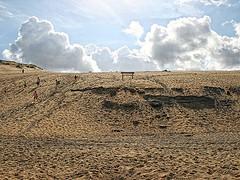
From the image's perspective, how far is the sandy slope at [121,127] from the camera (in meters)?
19.1

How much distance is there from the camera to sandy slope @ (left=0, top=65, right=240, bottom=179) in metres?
19.1

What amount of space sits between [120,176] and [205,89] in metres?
26.4

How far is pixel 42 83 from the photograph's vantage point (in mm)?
49938

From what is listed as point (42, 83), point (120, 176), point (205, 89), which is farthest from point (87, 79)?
point (120, 176)

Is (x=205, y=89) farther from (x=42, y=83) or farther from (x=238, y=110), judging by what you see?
(x=42, y=83)

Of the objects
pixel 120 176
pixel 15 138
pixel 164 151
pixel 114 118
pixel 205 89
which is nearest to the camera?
pixel 120 176

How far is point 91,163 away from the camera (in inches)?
800

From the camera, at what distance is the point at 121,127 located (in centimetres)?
3369

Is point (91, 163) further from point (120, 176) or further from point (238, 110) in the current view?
point (238, 110)

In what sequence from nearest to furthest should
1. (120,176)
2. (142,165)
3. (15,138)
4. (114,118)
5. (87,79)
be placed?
(120,176)
(142,165)
(15,138)
(114,118)
(87,79)

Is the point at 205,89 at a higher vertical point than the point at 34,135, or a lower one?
higher

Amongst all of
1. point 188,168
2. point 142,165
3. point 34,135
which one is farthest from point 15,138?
point 188,168

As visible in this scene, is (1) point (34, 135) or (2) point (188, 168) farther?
(1) point (34, 135)

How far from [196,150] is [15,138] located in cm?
1303
